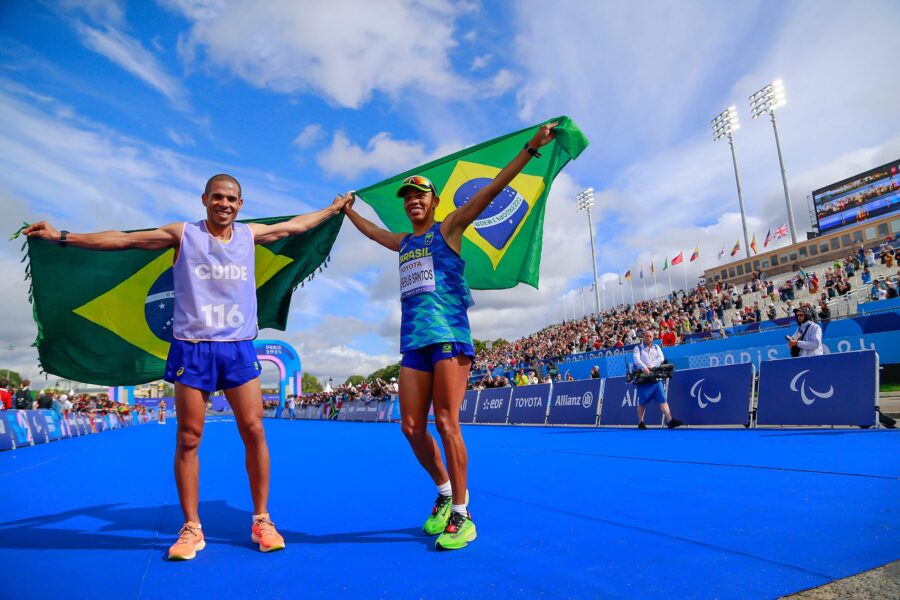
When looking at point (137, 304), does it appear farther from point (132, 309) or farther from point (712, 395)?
point (712, 395)

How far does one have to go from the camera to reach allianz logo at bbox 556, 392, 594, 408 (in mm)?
11648

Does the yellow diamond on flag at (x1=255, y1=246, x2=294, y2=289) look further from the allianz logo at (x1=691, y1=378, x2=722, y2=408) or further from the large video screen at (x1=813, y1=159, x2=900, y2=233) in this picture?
the large video screen at (x1=813, y1=159, x2=900, y2=233)

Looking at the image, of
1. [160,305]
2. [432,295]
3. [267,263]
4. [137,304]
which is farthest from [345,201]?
[137,304]

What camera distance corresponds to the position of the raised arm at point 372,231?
343 cm

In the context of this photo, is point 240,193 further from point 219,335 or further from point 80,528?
point 80,528

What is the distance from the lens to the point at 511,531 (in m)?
2.78

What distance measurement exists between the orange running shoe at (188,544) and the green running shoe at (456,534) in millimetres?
1226

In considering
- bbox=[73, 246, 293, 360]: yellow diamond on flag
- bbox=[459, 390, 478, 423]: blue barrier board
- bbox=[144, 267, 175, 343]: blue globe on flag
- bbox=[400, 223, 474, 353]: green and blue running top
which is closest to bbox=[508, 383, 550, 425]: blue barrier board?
bbox=[459, 390, 478, 423]: blue barrier board

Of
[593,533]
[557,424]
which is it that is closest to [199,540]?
[593,533]

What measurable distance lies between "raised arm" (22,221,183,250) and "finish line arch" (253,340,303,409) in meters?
42.5

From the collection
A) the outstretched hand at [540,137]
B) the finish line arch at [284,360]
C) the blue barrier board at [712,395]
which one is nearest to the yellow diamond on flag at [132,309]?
the outstretched hand at [540,137]

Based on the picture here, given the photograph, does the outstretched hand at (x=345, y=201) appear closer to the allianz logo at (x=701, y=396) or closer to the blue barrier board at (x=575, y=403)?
the allianz logo at (x=701, y=396)

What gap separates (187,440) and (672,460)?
14.5 feet

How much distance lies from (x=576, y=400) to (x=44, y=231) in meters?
10.9
